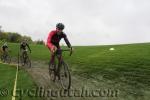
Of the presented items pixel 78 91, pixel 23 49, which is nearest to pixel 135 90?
pixel 78 91

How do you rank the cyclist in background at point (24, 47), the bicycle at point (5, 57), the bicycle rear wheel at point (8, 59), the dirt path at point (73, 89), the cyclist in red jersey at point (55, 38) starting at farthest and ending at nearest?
the bicycle at point (5, 57)
the bicycle rear wheel at point (8, 59)
the cyclist in background at point (24, 47)
the cyclist in red jersey at point (55, 38)
the dirt path at point (73, 89)

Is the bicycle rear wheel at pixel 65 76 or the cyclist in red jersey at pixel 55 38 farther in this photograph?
the cyclist in red jersey at pixel 55 38

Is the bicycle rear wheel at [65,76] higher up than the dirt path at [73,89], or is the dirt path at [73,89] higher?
the bicycle rear wheel at [65,76]

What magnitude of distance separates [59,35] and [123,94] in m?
4.61

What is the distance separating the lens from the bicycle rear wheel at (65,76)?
50.2 ft

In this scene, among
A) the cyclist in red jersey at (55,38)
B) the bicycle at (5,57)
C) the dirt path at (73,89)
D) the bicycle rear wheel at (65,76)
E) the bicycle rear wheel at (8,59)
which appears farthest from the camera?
the bicycle at (5,57)

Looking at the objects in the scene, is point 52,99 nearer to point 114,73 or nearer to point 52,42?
point 52,42

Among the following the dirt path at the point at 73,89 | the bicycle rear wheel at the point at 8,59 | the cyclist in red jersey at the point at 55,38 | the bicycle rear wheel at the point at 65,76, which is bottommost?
the dirt path at the point at 73,89

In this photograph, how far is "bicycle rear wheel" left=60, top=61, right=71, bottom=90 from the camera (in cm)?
1530

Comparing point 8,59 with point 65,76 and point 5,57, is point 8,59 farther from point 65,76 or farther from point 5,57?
point 65,76

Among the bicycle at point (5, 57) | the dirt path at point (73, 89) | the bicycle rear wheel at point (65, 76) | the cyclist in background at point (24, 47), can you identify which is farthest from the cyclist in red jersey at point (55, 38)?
the bicycle at point (5, 57)

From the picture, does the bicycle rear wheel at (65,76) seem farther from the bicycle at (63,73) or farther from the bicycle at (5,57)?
the bicycle at (5,57)

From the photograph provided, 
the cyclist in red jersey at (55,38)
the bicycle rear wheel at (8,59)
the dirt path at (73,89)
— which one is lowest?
the dirt path at (73,89)

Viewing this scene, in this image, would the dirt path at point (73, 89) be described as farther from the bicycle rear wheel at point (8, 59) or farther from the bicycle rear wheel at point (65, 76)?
the bicycle rear wheel at point (8, 59)
